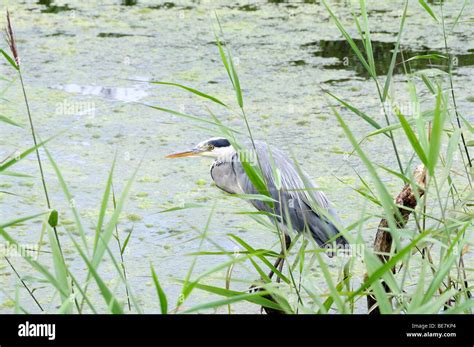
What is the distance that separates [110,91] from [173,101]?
0.32 meters

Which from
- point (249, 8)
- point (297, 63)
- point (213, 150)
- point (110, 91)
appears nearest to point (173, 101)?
point (110, 91)

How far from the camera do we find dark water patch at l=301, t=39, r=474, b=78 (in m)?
4.69

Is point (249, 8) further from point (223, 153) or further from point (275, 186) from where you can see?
point (275, 186)

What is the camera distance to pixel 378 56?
480 centimetres

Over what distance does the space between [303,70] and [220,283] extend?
2.08 meters

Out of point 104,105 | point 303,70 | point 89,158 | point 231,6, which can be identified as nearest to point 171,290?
point 89,158

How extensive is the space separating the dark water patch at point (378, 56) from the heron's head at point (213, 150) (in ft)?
5.18

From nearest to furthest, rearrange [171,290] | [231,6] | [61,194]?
1. [171,290]
2. [61,194]
3. [231,6]

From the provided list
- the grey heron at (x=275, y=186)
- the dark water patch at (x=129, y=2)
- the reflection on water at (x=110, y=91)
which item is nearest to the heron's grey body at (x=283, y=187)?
the grey heron at (x=275, y=186)

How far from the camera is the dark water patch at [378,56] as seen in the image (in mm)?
4688

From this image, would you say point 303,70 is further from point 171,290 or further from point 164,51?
point 171,290

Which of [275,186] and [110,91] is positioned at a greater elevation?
[275,186]
